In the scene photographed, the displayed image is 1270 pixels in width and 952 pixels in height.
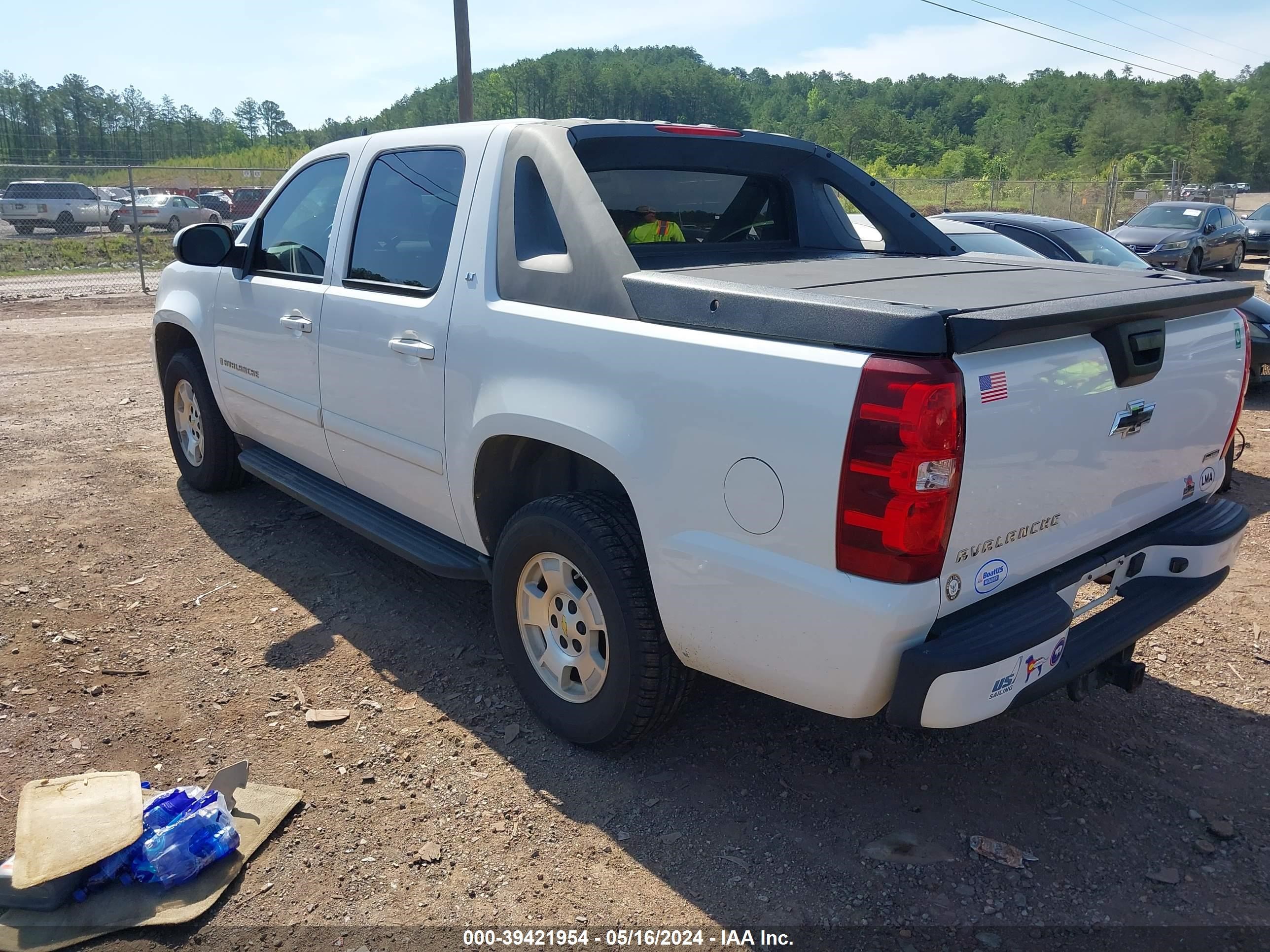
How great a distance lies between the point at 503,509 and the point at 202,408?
2815mm

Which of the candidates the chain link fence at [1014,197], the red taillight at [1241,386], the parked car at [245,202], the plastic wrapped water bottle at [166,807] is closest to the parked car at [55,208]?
the parked car at [245,202]

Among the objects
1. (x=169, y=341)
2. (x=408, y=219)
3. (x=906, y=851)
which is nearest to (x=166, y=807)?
(x=906, y=851)

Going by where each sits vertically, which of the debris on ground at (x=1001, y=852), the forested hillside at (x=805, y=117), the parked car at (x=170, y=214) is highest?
the forested hillside at (x=805, y=117)

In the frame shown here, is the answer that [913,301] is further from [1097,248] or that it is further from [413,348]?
[1097,248]

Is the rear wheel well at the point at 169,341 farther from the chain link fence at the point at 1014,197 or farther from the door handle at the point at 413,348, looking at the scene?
the chain link fence at the point at 1014,197

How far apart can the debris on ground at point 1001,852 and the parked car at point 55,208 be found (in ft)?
97.5

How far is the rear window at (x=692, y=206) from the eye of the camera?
3695 millimetres

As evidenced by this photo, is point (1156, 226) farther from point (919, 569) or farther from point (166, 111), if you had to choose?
point (166, 111)

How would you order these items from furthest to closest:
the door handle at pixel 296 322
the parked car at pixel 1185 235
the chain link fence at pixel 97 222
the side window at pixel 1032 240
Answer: the chain link fence at pixel 97 222, the parked car at pixel 1185 235, the side window at pixel 1032 240, the door handle at pixel 296 322

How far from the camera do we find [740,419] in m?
2.44

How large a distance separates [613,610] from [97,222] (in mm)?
29059

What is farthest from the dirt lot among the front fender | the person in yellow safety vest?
the person in yellow safety vest

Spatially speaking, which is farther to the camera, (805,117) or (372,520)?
(805,117)

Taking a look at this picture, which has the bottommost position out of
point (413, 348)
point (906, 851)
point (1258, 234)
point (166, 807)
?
point (906, 851)
